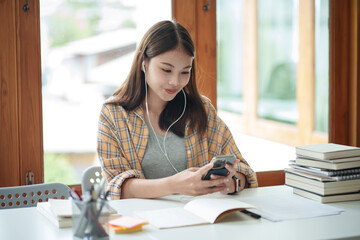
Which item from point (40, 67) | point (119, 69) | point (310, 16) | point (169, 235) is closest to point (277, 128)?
point (310, 16)

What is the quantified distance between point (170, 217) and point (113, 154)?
21.4 inches

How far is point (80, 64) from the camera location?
2785 mm

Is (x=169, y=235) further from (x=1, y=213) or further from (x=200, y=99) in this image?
(x=200, y=99)

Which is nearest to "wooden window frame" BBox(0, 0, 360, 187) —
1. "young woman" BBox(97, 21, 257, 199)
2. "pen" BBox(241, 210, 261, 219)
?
"young woman" BBox(97, 21, 257, 199)

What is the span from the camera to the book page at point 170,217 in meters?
1.53

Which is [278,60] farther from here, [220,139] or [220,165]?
[220,165]

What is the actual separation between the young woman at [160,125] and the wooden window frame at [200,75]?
2.13 ft

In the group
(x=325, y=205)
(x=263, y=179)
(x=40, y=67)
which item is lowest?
(x=263, y=179)

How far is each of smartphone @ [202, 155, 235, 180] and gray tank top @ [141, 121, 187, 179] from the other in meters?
0.38

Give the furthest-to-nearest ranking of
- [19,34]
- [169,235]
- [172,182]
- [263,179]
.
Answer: [263,179], [19,34], [172,182], [169,235]

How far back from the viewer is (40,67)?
2.67 meters

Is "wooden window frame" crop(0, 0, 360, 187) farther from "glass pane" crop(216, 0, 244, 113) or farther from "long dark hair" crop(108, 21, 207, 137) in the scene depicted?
"long dark hair" crop(108, 21, 207, 137)

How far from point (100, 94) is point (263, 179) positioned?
113 cm

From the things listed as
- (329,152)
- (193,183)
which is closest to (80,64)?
(193,183)
